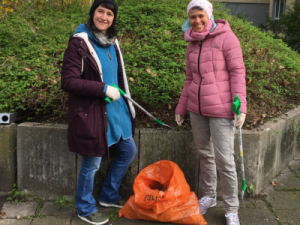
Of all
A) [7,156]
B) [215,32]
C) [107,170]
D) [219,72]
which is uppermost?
[215,32]

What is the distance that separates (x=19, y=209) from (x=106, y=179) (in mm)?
955

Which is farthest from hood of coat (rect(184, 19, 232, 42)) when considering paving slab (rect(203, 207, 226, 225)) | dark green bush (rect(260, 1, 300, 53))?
dark green bush (rect(260, 1, 300, 53))

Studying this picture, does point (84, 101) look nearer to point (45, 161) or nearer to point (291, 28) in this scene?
point (45, 161)

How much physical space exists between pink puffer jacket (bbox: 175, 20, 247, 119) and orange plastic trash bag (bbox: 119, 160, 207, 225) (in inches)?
28.6

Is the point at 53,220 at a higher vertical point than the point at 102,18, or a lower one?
lower

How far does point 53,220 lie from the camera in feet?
9.77

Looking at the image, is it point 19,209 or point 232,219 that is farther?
point 19,209

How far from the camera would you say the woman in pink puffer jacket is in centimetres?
255

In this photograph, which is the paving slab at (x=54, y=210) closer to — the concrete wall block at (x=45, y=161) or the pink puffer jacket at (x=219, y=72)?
the concrete wall block at (x=45, y=161)

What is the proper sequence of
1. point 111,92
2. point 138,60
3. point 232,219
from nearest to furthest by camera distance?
point 111,92 → point 232,219 → point 138,60

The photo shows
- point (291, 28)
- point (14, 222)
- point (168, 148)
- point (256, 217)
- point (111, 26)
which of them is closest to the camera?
point (111, 26)

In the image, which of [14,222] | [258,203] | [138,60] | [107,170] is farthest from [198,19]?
[14,222]

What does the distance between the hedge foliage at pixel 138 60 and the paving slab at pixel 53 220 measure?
107cm

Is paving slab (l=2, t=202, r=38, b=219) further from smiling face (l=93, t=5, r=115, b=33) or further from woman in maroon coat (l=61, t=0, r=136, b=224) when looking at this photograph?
smiling face (l=93, t=5, r=115, b=33)
